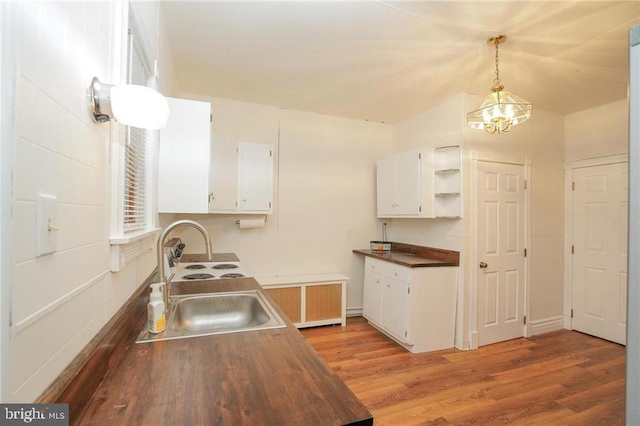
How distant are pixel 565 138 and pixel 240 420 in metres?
4.79

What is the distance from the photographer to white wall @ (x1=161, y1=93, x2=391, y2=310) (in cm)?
346

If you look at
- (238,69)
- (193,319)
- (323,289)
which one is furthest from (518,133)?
(193,319)

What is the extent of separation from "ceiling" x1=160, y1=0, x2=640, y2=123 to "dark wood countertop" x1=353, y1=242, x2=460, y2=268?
5.79 ft

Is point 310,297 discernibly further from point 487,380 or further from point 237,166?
point 487,380

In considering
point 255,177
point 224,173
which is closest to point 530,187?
point 255,177

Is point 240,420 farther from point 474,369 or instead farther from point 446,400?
point 474,369

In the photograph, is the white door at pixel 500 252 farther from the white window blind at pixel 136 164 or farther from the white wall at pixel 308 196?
the white window blind at pixel 136 164

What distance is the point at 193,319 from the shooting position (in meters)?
1.46

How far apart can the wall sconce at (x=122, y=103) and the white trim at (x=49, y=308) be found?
46 cm

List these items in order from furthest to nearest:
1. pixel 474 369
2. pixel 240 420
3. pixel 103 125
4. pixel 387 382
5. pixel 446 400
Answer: pixel 474 369
pixel 387 382
pixel 446 400
pixel 103 125
pixel 240 420

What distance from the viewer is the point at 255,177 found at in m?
3.23

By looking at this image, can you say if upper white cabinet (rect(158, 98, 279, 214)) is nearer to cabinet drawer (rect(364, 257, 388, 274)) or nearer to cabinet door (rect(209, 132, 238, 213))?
cabinet door (rect(209, 132, 238, 213))

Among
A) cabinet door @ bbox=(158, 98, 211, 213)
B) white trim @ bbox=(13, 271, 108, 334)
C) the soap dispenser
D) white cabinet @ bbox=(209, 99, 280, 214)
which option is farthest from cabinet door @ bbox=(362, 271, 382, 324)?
white trim @ bbox=(13, 271, 108, 334)

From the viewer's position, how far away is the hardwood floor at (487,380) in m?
1.99
